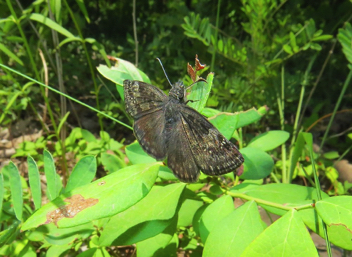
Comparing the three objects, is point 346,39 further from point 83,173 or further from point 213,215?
point 83,173

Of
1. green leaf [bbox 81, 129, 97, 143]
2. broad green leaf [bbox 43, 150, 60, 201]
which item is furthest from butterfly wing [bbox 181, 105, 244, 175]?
green leaf [bbox 81, 129, 97, 143]

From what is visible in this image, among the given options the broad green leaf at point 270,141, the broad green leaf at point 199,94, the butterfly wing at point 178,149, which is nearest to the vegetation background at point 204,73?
the broad green leaf at point 270,141

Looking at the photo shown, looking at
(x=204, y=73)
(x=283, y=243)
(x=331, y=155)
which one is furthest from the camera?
(x=331, y=155)

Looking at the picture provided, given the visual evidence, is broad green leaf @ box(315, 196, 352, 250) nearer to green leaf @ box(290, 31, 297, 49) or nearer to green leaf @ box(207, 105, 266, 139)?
green leaf @ box(207, 105, 266, 139)

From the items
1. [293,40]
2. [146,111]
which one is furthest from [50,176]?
[293,40]

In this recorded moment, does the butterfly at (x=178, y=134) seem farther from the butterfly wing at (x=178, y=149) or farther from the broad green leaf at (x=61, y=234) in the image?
the broad green leaf at (x=61, y=234)

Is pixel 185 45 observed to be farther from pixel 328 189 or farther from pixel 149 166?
pixel 149 166

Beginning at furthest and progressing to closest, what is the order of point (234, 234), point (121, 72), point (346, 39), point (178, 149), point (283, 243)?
point (346, 39)
point (121, 72)
point (178, 149)
point (234, 234)
point (283, 243)
